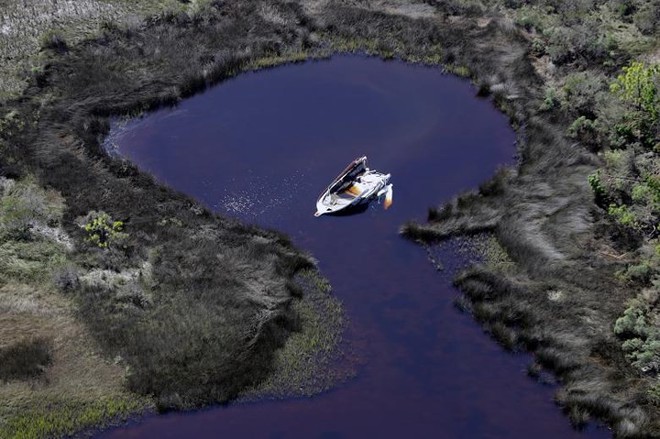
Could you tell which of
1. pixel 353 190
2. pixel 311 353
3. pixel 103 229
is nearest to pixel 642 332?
pixel 311 353

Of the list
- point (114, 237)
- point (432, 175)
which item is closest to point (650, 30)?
point (432, 175)

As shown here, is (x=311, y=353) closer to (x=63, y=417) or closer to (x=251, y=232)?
(x=251, y=232)

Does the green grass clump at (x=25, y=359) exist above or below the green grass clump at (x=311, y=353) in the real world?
above

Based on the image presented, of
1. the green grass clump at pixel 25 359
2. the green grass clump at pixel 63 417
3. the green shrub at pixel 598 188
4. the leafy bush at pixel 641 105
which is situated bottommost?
the green grass clump at pixel 63 417

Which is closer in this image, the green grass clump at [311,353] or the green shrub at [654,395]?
the green shrub at [654,395]

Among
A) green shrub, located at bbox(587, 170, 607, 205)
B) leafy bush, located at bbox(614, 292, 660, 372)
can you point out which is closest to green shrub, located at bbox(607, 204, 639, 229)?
green shrub, located at bbox(587, 170, 607, 205)

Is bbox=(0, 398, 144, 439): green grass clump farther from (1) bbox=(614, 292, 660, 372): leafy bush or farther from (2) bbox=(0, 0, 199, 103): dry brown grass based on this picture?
(2) bbox=(0, 0, 199, 103): dry brown grass

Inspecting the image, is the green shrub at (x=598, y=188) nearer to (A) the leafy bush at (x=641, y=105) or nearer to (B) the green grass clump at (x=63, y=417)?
(A) the leafy bush at (x=641, y=105)

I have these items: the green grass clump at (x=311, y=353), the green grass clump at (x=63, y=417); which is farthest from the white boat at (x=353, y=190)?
the green grass clump at (x=63, y=417)
